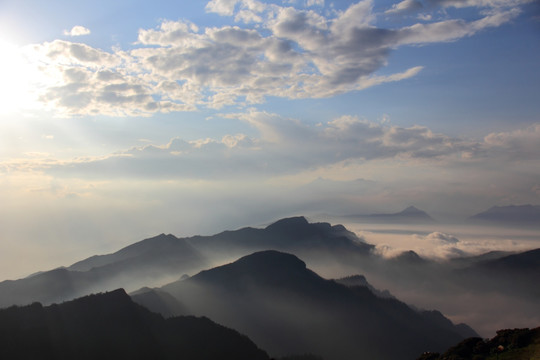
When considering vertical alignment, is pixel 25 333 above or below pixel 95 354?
above

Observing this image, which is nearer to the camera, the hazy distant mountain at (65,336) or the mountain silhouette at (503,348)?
the mountain silhouette at (503,348)

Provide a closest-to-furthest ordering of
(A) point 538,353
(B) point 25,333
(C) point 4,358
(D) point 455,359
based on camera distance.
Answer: (A) point 538,353, (D) point 455,359, (C) point 4,358, (B) point 25,333

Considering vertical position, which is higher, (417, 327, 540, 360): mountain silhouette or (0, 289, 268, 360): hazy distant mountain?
(417, 327, 540, 360): mountain silhouette

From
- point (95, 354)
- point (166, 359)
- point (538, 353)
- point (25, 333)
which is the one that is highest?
point (538, 353)

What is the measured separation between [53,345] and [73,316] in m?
24.7

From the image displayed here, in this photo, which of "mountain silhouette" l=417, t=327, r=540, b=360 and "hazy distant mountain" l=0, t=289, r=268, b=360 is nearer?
"mountain silhouette" l=417, t=327, r=540, b=360

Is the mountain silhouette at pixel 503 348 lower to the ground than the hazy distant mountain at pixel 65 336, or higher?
higher

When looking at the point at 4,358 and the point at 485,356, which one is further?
the point at 4,358

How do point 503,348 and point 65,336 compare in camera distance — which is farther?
point 65,336

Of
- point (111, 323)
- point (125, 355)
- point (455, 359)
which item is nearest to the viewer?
point (455, 359)

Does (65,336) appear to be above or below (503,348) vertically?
below

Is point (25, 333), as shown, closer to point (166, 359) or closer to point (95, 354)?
point (95, 354)

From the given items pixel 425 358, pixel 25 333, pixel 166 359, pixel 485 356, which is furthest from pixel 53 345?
pixel 485 356

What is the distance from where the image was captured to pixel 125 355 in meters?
183
